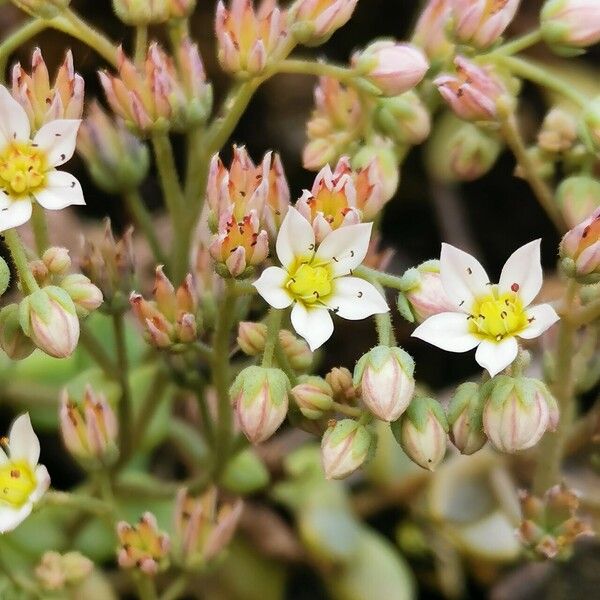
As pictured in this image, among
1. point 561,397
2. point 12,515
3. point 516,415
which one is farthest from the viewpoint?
point 561,397

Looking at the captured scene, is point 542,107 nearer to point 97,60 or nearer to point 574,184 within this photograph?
point 97,60

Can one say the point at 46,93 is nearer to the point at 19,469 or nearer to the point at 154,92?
the point at 154,92

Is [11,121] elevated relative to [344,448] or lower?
elevated

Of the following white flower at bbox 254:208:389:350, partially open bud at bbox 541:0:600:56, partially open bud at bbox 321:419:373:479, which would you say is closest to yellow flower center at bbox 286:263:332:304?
white flower at bbox 254:208:389:350

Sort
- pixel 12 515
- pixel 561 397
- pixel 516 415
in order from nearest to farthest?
pixel 516 415, pixel 12 515, pixel 561 397

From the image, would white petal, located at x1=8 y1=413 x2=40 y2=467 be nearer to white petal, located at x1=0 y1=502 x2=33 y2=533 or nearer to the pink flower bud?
white petal, located at x1=0 y1=502 x2=33 y2=533

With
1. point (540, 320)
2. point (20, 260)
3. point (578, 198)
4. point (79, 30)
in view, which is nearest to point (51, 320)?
point (20, 260)

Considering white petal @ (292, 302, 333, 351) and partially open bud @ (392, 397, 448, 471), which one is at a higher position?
white petal @ (292, 302, 333, 351)

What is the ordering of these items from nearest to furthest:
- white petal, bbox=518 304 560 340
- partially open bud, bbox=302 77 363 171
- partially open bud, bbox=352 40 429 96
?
white petal, bbox=518 304 560 340 < partially open bud, bbox=352 40 429 96 < partially open bud, bbox=302 77 363 171
